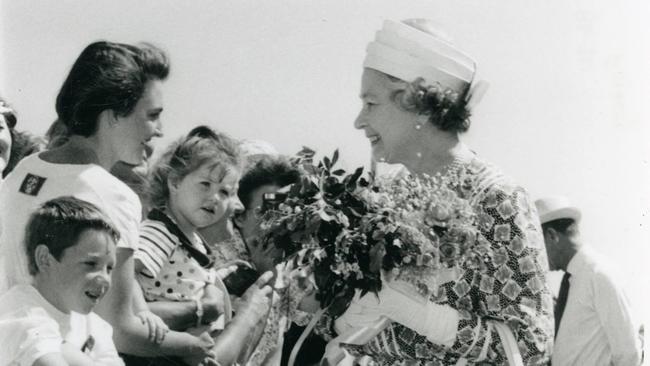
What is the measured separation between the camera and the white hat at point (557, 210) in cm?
607

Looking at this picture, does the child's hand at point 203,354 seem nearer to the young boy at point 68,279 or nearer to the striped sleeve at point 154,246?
the striped sleeve at point 154,246

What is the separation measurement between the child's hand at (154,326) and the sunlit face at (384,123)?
0.92 m

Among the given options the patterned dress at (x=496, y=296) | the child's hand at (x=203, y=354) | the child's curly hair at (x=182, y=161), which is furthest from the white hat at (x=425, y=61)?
the child's hand at (x=203, y=354)

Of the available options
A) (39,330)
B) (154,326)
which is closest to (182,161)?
(154,326)

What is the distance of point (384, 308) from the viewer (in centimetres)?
378

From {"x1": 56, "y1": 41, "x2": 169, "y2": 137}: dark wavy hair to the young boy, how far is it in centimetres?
34

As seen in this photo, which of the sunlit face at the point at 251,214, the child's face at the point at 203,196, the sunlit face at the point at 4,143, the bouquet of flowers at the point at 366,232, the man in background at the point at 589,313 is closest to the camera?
the bouquet of flowers at the point at 366,232

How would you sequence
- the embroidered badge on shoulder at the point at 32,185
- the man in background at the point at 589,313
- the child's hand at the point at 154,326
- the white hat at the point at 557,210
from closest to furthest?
the embroidered badge on shoulder at the point at 32,185, the child's hand at the point at 154,326, the man in background at the point at 589,313, the white hat at the point at 557,210

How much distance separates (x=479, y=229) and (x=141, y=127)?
1.16 meters

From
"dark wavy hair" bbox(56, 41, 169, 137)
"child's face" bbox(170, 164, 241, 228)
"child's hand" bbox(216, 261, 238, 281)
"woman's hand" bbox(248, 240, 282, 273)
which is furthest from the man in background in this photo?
"dark wavy hair" bbox(56, 41, 169, 137)

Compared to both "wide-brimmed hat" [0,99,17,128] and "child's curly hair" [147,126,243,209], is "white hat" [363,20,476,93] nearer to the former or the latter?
"child's curly hair" [147,126,243,209]

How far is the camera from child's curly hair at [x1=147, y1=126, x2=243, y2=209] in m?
4.29

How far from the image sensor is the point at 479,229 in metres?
3.83

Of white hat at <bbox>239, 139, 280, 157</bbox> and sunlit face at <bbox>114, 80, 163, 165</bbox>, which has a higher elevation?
sunlit face at <bbox>114, 80, 163, 165</bbox>
